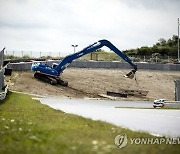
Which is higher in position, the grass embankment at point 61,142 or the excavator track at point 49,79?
the grass embankment at point 61,142

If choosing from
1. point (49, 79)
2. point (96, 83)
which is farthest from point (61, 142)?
point (96, 83)

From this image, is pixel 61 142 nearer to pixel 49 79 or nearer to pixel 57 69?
pixel 49 79

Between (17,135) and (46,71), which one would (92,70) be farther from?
(17,135)

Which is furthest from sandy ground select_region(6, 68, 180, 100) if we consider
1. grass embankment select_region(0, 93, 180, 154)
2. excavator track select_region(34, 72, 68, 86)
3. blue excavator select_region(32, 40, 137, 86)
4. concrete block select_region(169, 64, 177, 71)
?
grass embankment select_region(0, 93, 180, 154)

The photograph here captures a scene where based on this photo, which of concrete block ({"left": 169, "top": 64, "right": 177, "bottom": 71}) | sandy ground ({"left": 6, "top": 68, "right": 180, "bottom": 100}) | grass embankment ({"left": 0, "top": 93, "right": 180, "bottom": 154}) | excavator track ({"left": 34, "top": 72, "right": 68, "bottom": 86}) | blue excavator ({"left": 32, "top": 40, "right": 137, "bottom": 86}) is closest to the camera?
grass embankment ({"left": 0, "top": 93, "right": 180, "bottom": 154})

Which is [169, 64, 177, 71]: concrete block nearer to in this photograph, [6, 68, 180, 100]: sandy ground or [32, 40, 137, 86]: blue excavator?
[6, 68, 180, 100]: sandy ground

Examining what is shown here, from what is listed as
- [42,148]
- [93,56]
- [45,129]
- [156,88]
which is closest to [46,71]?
[156,88]

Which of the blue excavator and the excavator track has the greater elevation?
the blue excavator

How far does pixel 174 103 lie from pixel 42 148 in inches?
965

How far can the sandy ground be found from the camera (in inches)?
1724

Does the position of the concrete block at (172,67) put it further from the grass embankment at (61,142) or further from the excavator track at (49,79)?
the grass embankment at (61,142)

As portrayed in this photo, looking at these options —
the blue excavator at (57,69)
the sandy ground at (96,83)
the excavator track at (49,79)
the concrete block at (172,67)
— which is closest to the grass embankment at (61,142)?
the sandy ground at (96,83)

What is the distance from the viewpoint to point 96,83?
5356 centimetres

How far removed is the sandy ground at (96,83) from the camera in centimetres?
4378
